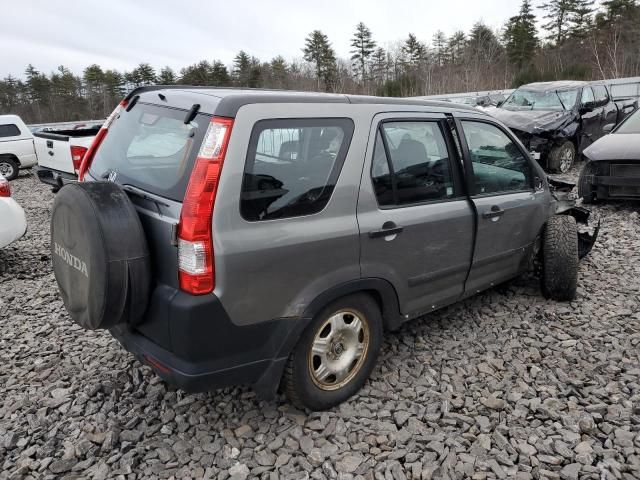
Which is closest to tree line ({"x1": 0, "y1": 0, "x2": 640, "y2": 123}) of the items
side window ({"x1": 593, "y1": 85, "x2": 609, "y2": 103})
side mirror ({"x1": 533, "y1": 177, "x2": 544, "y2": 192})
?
side window ({"x1": 593, "y1": 85, "x2": 609, "y2": 103})

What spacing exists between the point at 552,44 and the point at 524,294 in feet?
157

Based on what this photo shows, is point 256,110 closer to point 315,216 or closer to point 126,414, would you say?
point 315,216

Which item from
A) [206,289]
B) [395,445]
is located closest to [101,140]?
[206,289]

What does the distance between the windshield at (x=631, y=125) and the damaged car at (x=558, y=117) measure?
4.46 ft

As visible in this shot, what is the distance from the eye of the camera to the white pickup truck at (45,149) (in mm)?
8892

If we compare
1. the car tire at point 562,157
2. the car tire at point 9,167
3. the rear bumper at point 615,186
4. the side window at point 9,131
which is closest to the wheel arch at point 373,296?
the rear bumper at point 615,186

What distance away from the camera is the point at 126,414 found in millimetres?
2830

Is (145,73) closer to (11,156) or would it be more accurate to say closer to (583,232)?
(11,156)

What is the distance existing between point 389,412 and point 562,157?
8.96 m

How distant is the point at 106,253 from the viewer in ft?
7.06

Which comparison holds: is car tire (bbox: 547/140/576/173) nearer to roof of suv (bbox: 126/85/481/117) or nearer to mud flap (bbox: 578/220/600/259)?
mud flap (bbox: 578/220/600/259)

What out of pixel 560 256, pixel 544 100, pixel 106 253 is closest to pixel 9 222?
pixel 106 253

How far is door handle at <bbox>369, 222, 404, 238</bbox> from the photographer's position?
2.69 m

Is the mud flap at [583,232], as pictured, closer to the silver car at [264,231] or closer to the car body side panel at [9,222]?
the silver car at [264,231]
